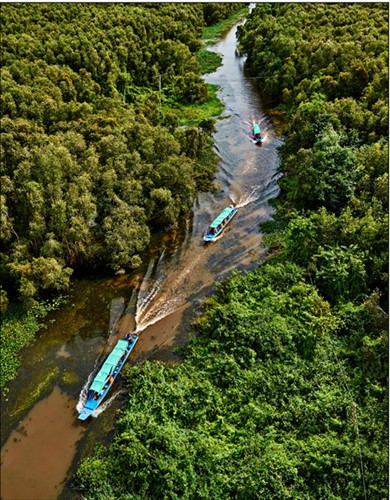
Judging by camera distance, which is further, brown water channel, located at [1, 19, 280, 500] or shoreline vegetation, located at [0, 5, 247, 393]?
shoreline vegetation, located at [0, 5, 247, 393]

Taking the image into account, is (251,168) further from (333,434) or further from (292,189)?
(333,434)

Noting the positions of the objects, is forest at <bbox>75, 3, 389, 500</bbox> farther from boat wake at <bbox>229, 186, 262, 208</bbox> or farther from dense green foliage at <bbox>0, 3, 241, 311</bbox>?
dense green foliage at <bbox>0, 3, 241, 311</bbox>

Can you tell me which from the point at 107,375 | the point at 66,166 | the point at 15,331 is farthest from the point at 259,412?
the point at 66,166

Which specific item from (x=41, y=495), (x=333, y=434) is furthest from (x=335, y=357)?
(x=41, y=495)

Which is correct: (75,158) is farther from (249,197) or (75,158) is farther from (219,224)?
(249,197)

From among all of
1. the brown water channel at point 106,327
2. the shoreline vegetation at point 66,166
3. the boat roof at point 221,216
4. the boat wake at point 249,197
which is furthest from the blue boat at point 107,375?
the boat wake at point 249,197

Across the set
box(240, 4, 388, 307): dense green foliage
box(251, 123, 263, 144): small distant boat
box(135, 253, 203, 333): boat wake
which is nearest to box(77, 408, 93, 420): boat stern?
box(135, 253, 203, 333): boat wake

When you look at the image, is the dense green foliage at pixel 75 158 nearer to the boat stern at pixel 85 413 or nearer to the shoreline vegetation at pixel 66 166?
the shoreline vegetation at pixel 66 166
